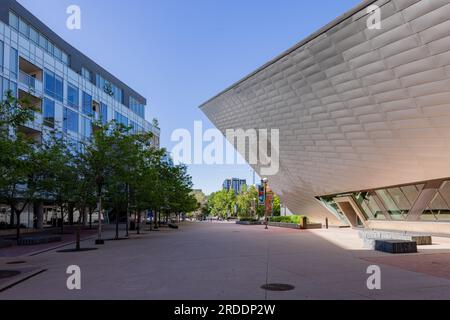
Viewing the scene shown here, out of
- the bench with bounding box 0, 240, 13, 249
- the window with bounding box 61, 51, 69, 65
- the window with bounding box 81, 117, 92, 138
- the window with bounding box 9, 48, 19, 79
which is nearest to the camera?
the bench with bounding box 0, 240, 13, 249

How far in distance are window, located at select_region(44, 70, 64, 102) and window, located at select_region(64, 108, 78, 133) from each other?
1854mm

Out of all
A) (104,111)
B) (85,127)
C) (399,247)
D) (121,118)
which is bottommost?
(399,247)

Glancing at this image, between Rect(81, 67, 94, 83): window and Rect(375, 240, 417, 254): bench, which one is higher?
Rect(81, 67, 94, 83): window

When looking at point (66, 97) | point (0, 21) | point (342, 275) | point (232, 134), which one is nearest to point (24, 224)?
point (66, 97)

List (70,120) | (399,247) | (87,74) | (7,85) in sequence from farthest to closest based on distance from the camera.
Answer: (87,74) < (70,120) < (7,85) < (399,247)

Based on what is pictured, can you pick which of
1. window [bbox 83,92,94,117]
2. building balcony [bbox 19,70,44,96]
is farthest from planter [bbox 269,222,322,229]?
building balcony [bbox 19,70,44,96]

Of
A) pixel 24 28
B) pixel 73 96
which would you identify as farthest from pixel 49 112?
pixel 24 28

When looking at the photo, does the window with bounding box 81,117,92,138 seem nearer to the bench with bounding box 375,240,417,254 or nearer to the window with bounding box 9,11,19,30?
the window with bounding box 9,11,19,30

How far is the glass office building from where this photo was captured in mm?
34688

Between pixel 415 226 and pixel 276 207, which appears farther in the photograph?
pixel 276 207

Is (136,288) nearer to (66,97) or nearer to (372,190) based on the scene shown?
(372,190)

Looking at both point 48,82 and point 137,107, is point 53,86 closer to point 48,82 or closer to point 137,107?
point 48,82

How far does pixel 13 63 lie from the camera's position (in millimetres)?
34781

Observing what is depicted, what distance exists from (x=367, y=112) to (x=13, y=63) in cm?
2861
